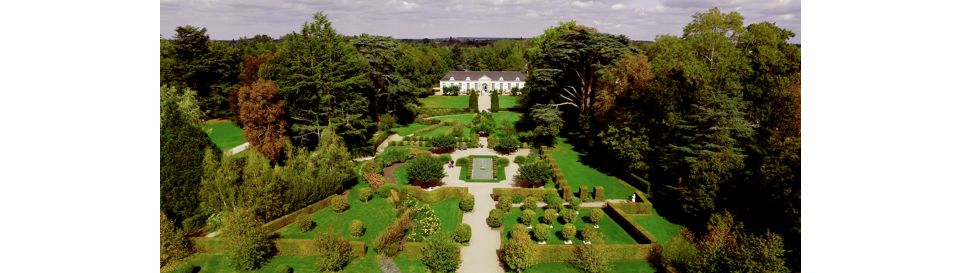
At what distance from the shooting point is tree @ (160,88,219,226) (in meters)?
22.5

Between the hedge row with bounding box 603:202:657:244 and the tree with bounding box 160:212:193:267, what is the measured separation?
66.5 feet

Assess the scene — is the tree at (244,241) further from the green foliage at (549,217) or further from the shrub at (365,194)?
the green foliage at (549,217)

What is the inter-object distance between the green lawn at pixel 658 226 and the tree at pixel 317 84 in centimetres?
2179

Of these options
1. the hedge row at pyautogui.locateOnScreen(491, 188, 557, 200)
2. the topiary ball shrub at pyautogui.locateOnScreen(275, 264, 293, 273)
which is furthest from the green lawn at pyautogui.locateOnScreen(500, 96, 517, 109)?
the topiary ball shrub at pyautogui.locateOnScreen(275, 264, 293, 273)

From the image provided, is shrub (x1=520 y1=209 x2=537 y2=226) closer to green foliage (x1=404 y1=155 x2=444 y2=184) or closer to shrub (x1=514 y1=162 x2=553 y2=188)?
shrub (x1=514 y1=162 x2=553 y2=188)

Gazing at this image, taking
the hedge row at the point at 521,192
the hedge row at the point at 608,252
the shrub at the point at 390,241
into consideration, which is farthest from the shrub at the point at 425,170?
the hedge row at the point at 608,252

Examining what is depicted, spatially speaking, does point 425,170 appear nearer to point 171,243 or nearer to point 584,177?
point 584,177

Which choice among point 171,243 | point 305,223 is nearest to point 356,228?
point 305,223

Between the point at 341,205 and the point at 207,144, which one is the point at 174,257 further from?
the point at 341,205

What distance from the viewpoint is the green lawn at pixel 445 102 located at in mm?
72000

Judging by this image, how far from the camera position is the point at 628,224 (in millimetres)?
24078

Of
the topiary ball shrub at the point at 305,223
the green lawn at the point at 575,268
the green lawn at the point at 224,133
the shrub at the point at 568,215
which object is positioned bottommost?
the green lawn at the point at 575,268

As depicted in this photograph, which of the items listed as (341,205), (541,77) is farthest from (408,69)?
(341,205)

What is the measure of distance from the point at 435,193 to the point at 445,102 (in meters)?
47.8
